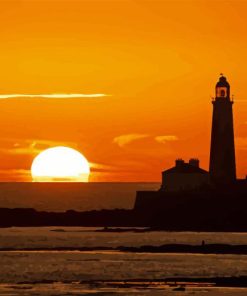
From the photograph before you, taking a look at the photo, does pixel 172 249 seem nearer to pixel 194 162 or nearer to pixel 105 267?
pixel 105 267

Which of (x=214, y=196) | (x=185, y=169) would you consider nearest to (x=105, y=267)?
(x=214, y=196)

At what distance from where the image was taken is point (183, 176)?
112000mm

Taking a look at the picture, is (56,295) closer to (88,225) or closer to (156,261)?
(156,261)

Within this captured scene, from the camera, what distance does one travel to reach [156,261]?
69.6m

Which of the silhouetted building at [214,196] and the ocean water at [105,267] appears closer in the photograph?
the ocean water at [105,267]

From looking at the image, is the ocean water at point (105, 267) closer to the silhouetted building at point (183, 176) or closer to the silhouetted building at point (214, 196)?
the silhouetted building at point (214, 196)

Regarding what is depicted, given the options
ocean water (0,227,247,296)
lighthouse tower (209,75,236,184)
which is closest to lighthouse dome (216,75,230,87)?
lighthouse tower (209,75,236,184)

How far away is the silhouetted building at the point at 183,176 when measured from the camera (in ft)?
361

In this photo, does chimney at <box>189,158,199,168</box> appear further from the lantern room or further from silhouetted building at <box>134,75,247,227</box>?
the lantern room

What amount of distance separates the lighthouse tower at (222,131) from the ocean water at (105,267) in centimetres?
908

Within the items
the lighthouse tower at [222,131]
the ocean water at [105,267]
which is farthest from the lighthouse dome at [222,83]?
the ocean water at [105,267]

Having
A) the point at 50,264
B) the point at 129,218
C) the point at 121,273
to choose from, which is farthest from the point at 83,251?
the point at 129,218

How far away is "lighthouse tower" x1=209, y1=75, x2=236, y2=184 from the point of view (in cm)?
9725

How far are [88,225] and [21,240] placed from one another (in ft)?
77.7
